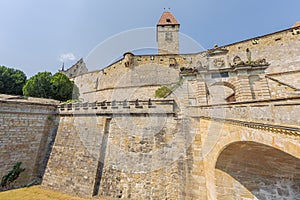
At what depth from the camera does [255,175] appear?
Answer: 603 centimetres

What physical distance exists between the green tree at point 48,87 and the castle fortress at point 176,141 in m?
10.9

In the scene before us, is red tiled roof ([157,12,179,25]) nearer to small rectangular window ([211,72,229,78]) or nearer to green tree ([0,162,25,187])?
small rectangular window ([211,72,229,78])

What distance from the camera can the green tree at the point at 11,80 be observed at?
60.6ft

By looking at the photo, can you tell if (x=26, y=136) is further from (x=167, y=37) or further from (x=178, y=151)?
(x=167, y=37)

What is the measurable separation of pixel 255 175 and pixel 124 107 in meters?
7.72

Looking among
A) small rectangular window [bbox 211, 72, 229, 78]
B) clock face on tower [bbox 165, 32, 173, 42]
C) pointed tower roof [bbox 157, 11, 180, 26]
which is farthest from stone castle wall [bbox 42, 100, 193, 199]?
pointed tower roof [bbox 157, 11, 180, 26]

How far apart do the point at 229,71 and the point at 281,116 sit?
274 inches

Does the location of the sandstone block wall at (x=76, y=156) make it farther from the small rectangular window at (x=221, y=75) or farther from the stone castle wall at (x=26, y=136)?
the small rectangular window at (x=221, y=75)

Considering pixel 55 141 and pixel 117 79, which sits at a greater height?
pixel 117 79

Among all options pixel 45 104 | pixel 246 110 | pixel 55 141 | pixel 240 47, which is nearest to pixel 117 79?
pixel 45 104

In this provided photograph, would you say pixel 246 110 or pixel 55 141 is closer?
pixel 246 110

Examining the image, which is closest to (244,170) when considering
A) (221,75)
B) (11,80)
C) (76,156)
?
Result: (221,75)

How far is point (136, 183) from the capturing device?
21.8ft

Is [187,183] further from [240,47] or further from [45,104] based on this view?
[240,47]
